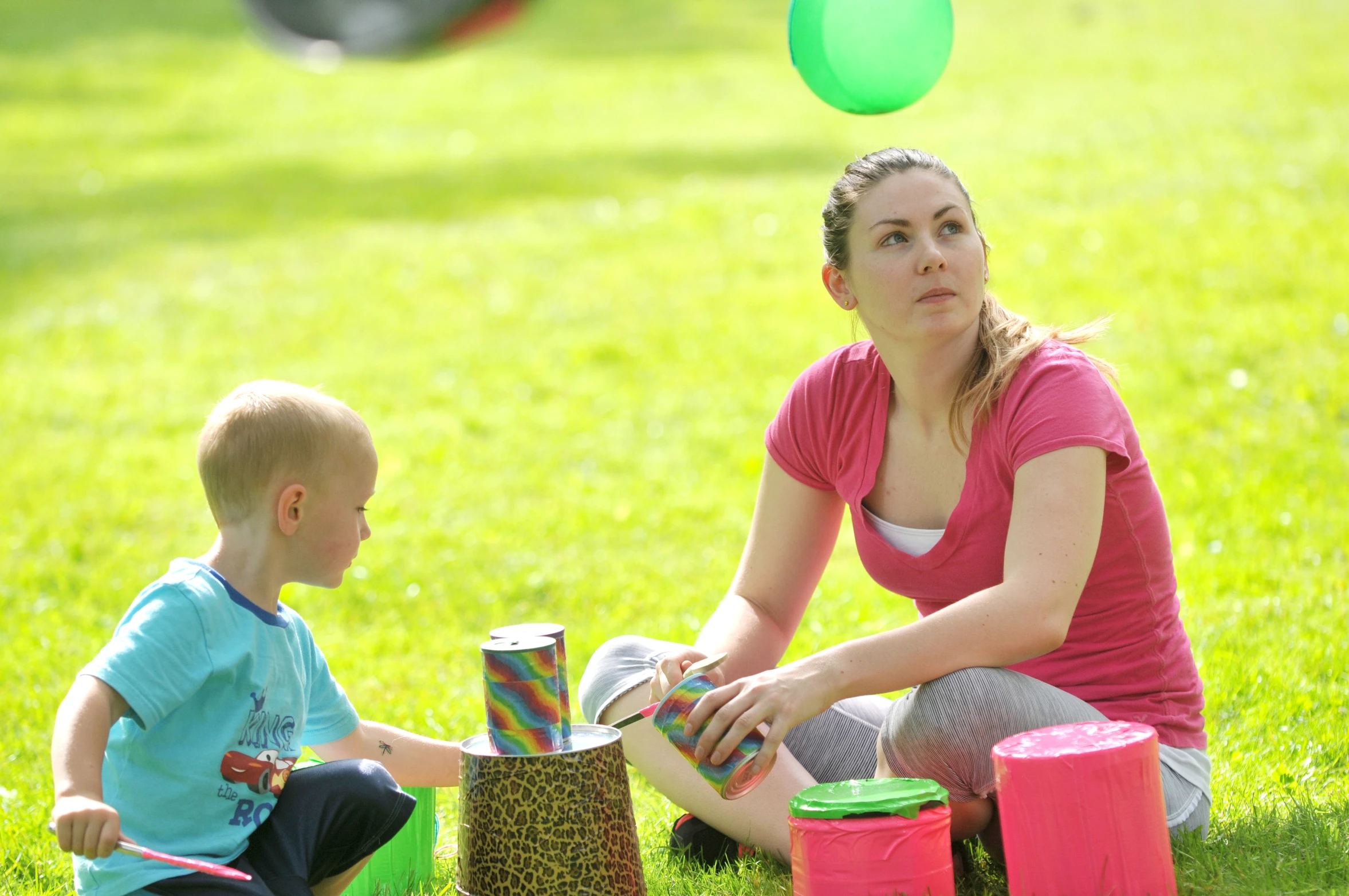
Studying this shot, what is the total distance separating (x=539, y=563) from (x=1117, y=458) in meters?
3.03

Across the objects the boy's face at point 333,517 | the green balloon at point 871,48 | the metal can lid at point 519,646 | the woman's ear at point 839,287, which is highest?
the green balloon at point 871,48

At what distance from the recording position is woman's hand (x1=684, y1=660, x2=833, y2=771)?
232 cm

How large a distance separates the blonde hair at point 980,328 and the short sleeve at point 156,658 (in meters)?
1.44

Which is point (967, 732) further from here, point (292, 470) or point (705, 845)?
point (292, 470)

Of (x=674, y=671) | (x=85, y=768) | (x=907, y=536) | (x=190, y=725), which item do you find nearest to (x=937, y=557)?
(x=907, y=536)

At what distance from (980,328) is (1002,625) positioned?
672 millimetres

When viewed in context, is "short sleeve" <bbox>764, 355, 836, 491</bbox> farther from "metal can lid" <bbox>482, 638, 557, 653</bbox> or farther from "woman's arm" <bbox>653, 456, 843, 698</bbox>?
"metal can lid" <bbox>482, 638, 557, 653</bbox>

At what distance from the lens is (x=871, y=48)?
3047 mm

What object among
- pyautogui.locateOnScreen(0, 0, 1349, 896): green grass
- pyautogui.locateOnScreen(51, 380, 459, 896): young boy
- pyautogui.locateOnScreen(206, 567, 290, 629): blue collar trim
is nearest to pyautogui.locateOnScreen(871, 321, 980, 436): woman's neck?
pyautogui.locateOnScreen(0, 0, 1349, 896): green grass

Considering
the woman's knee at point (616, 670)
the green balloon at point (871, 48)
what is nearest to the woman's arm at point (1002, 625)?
the woman's knee at point (616, 670)

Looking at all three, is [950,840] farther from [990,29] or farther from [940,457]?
[990,29]

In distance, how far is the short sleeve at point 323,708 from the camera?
105 inches

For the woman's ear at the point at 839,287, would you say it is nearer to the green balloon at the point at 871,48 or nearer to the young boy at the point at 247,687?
the green balloon at the point at 871,48

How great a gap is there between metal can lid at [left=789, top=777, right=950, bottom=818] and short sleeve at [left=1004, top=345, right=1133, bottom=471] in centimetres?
60
